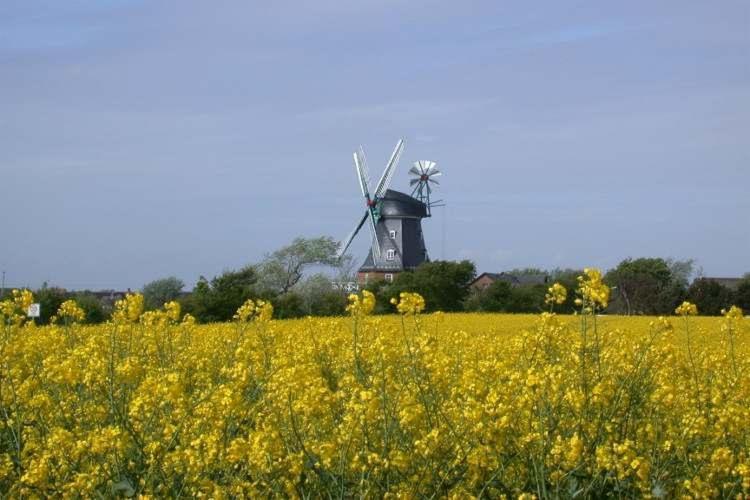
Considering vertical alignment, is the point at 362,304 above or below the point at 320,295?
below

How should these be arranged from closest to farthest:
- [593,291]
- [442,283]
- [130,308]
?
[593,291]
[130,308]
[442,283]

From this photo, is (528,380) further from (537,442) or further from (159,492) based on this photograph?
(159,492)

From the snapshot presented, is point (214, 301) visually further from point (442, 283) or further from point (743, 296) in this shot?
point (743, 296)

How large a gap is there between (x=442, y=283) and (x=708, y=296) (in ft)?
35.8

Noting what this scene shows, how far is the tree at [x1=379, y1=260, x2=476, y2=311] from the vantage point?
43.3m

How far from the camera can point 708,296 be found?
4091cm

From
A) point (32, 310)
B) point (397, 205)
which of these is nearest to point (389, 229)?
point (397, 205)

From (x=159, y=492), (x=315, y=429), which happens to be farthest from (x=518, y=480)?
(x=159, y=492)

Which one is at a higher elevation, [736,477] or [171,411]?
[171,411]

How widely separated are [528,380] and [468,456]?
0.47 metres

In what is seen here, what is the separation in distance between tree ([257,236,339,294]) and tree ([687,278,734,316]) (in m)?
21.3

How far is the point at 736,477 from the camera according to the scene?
5203 mm

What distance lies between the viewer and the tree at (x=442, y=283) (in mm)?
43281

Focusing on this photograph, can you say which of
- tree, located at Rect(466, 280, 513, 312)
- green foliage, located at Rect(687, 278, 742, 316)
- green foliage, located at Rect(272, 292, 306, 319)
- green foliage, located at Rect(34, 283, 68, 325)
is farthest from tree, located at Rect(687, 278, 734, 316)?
green foliage, located at Rect(34, 283, 68, 325)
